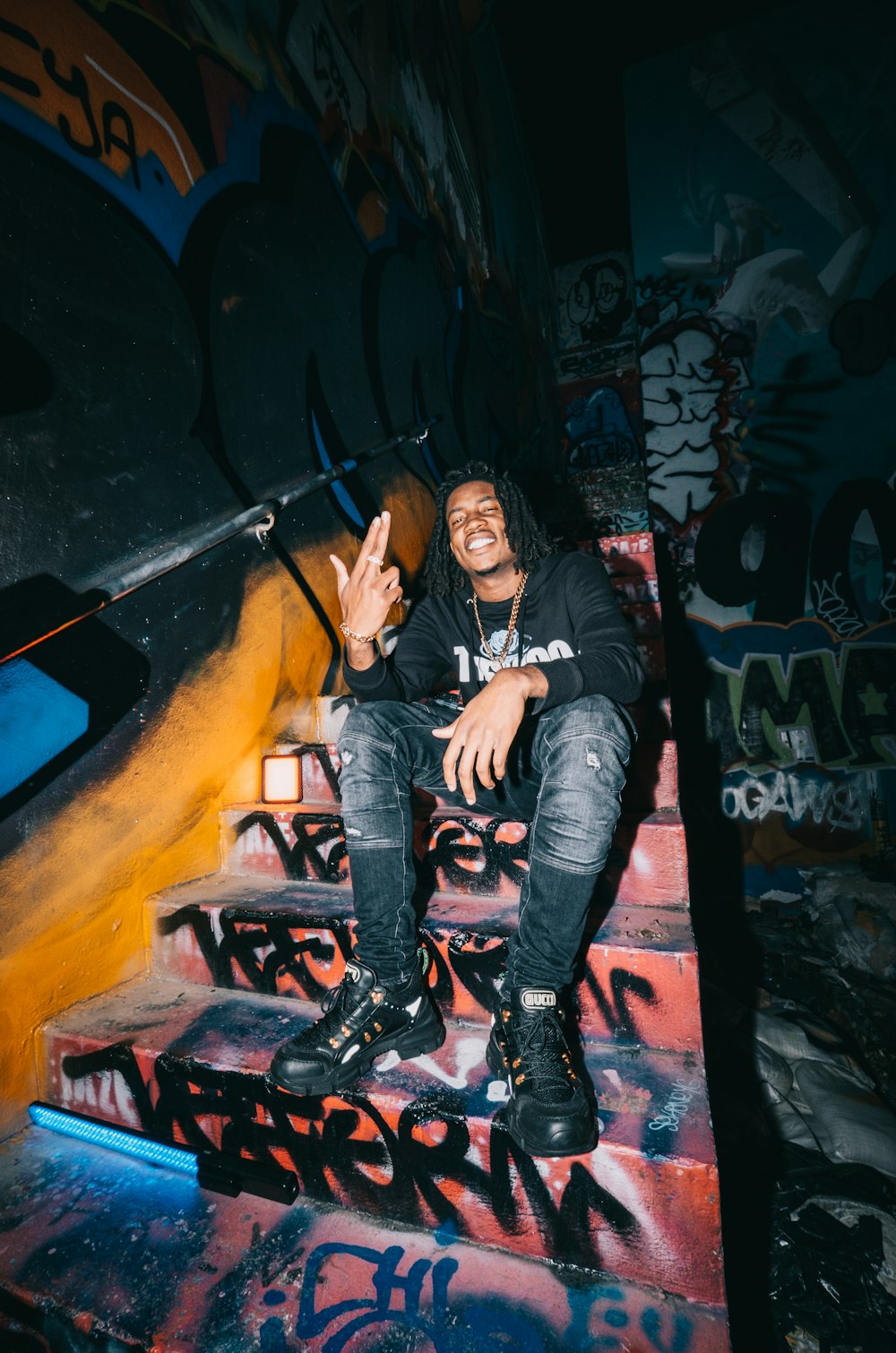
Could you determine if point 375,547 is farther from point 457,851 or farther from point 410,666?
point 457,851

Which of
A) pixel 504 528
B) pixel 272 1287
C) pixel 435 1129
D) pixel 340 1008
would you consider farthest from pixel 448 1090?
pixel 504 528

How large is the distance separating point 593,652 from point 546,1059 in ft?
3.35

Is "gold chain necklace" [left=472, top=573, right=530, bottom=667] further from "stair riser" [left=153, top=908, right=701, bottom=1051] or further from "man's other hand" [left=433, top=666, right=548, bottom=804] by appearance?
"stair riser" [left=153, top=908, right=701, bottom=1051]

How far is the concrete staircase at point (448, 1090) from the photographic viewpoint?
45.5 inches

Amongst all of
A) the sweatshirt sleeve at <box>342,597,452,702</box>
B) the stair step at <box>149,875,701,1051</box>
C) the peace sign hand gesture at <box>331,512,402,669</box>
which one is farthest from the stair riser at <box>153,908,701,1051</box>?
the peace sign hand gesture at <box>331,512,402,669</box>

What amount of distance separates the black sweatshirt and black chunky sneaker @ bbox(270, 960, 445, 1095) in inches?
33.5

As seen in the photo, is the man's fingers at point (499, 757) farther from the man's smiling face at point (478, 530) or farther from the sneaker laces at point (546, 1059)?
the man's smiling face at point (478, 530)

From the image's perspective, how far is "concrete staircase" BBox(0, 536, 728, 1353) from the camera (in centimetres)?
116

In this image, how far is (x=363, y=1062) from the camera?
4.82ft

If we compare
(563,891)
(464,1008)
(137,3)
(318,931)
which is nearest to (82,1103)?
(318,931)

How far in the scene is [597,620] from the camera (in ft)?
5.85

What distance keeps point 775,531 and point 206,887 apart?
620cm

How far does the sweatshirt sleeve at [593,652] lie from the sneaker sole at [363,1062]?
932 millimetres

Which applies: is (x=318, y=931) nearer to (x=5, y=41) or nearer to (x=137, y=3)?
(x=5, y=41)
